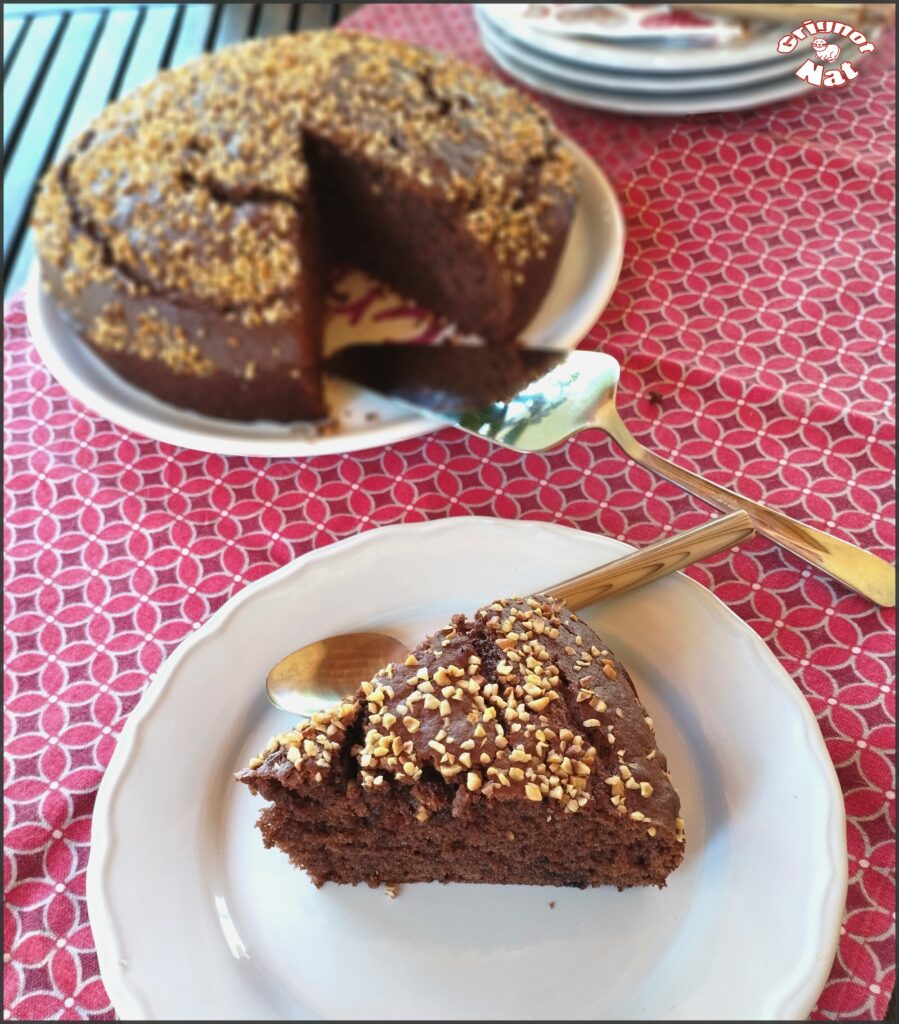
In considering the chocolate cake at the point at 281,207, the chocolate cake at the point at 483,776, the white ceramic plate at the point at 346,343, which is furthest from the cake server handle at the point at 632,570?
the chocolate cake at the point at 281,207

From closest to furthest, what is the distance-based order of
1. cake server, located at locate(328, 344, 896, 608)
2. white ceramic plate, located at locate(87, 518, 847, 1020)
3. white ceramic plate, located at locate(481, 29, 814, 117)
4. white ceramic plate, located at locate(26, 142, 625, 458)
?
1. white ceramic plate, located at locate(87, 518, 847, 1020)
2. cake server, located at locate(328, 344, 896, 608)
3. white ceramic plate, located at locate(26, 142, 625, 458)
4. white ceramic plate, located at locate(481, 29, 814, 117)

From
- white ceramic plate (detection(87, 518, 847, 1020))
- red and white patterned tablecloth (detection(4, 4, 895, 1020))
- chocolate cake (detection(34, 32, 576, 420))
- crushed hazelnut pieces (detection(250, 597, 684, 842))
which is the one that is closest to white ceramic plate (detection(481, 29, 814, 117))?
red and white patterned tablecloth (detection(4, 4, 895, 1020))

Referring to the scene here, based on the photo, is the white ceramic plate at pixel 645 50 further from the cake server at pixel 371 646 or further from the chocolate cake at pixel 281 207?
the cake server at pixel 371 646

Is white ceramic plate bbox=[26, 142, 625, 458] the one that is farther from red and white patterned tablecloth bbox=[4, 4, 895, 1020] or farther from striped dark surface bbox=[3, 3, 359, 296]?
striped dark surface bbox=[3, 3, 359, 296]

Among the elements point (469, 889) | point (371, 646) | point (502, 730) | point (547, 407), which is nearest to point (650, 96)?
point (547, 407)

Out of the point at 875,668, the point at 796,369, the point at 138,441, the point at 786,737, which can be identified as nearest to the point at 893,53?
the point at 796,369

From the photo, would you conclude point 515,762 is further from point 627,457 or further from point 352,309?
point 352,309

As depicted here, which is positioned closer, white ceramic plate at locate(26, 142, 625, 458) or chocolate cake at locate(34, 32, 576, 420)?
white ceramic plate at locate(26, 142, 625, 458)
